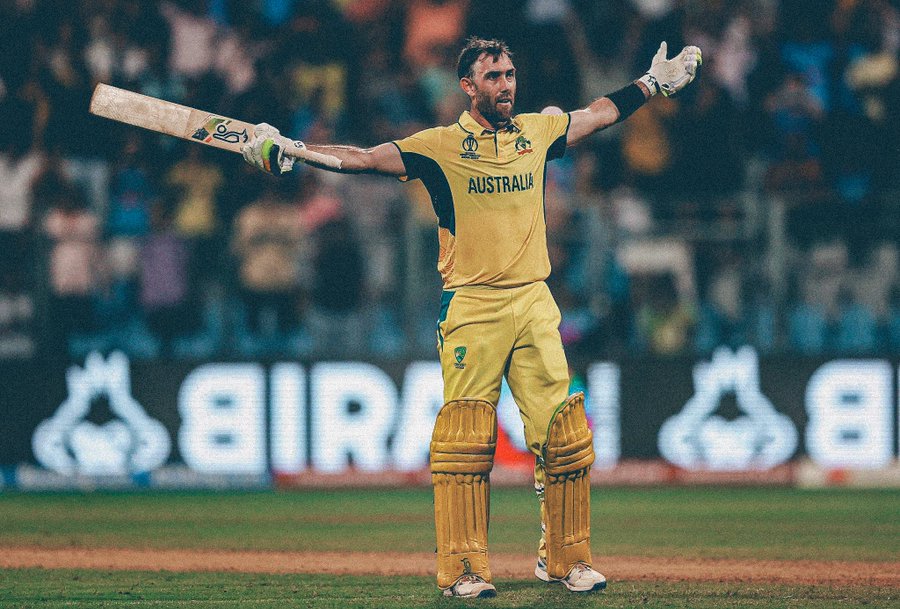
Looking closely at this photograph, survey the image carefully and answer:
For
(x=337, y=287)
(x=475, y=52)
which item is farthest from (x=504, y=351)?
(x=337, y=287)

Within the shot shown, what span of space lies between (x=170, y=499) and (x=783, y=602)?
22.0ft

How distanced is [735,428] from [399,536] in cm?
393

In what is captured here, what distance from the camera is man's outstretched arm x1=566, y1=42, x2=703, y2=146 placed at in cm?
715

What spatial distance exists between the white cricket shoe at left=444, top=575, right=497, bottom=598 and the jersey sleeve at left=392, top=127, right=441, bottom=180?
6.24ft

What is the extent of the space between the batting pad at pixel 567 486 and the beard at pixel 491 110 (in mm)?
1364

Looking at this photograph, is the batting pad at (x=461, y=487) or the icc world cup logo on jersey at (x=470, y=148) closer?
the batting pad at (x=461, y=487)

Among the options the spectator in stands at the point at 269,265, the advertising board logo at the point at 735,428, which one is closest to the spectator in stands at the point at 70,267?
the spectator in stands at the point at 269,265

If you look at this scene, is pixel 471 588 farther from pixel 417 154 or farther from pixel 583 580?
pixel 417 154

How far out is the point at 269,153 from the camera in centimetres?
668

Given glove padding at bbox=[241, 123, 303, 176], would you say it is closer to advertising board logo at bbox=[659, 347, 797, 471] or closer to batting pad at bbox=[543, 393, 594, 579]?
batting pad at bbox=[543, 393, 594, 579]

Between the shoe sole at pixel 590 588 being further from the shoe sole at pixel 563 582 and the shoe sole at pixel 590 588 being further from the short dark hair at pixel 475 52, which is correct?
the short dark hair at pixel 475 52

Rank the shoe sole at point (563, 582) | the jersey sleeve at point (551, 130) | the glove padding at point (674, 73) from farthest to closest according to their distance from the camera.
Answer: the glove padding at point (674, 73) → the jersey sleeve at point (551, 130) → the shoe sole at point (563, 582)

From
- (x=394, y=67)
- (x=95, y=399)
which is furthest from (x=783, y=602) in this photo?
(x=394, y=67)

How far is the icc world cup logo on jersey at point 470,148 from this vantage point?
688cm
